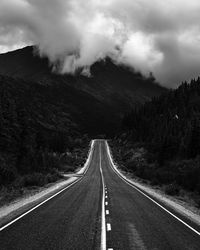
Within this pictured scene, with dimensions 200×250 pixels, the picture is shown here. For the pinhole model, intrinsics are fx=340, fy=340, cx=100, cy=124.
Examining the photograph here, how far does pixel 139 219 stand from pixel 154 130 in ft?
341

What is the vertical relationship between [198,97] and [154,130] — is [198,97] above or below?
above

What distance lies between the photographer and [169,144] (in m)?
75.3

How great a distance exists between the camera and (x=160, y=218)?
15.1 meters

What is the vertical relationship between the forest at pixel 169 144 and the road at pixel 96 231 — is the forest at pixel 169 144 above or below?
above

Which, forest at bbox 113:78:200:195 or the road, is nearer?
the road

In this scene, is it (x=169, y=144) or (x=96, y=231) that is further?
(x=169, y=144)

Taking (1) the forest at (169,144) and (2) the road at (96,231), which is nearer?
(2) the road at (96,231)

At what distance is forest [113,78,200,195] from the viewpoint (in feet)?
138

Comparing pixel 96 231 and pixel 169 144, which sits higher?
pixel 169 144

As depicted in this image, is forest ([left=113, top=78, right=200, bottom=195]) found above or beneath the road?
above

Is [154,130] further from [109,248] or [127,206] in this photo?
[109,248]

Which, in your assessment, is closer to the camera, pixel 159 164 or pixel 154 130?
pixel 159 164

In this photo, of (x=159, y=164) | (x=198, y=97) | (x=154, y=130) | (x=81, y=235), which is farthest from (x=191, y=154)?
(x=198, y=97)

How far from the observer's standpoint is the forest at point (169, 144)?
42125 millimetres
